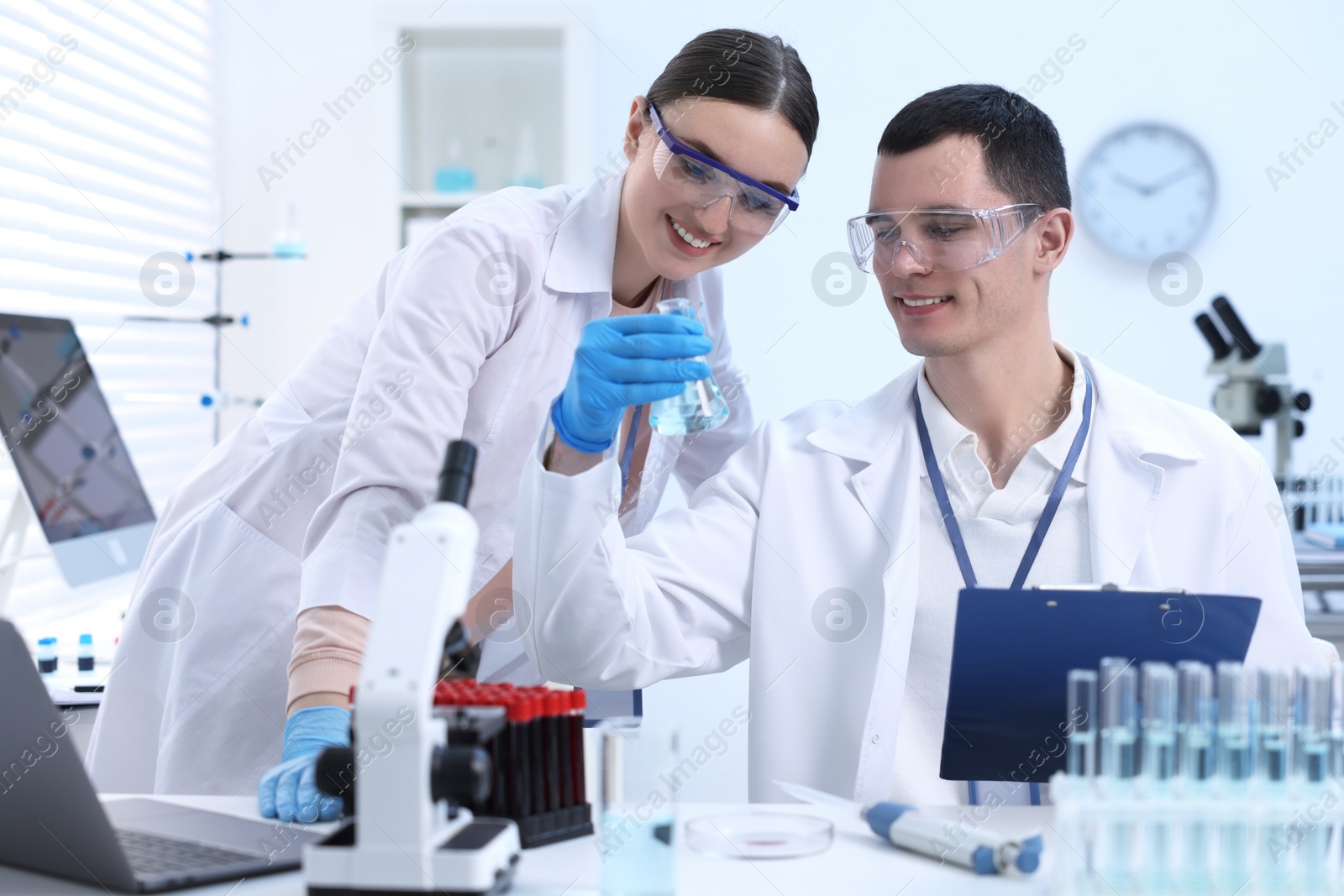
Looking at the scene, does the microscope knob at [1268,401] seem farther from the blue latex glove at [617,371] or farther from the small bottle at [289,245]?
the small bottle at [289,245]

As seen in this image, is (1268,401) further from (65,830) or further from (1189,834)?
(65,830)

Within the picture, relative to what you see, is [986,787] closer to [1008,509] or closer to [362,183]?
[1008,509]

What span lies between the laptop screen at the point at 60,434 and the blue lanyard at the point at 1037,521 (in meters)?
1.51

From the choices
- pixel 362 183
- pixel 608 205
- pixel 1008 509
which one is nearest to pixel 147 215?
pixel 362 183

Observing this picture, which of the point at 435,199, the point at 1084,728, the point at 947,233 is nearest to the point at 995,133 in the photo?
the point at 947,233

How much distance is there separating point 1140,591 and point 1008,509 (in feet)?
1.85

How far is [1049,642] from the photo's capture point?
109 cm

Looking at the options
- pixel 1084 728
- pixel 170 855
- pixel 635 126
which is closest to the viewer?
pixel 1084 728

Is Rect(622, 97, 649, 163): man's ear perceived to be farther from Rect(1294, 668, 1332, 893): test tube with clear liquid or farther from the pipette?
Rect(1294, 668, 1332, 893): test tube with clear liquid

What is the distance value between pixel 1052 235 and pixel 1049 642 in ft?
2.91

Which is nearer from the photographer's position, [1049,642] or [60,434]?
[1049,642]

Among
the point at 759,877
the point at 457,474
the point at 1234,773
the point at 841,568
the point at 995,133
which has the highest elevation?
the point at 995,133

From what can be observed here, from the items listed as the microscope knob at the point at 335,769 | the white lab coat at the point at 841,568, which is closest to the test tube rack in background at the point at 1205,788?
the microscope knob at the point at 335,769

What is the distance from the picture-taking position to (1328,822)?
862 mm
